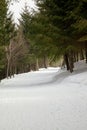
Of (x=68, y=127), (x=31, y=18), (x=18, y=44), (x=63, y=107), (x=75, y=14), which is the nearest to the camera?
(x=68, y=127)

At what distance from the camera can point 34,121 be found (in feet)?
27.9

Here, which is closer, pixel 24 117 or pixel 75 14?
pixel 24 117

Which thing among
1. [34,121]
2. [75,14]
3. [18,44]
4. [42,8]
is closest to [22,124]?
[34,121]

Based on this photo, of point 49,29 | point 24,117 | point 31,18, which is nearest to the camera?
point 24,117

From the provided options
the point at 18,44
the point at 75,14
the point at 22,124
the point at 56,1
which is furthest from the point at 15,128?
the point at 18,44

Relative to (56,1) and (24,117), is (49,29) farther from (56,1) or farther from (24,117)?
(24,117)

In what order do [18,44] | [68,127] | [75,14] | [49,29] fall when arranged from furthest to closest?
1. [18,44]
2. [49,29]
3. [75,14]
4. [68,127]

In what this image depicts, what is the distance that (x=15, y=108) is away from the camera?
36.5ft

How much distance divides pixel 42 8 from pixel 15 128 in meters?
22.2

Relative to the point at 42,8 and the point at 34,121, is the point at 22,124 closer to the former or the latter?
the point at 34,121

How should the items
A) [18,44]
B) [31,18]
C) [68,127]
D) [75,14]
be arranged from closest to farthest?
[68,127] → [75,14] → [31,18] → [18,44]

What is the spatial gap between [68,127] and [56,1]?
792 inches

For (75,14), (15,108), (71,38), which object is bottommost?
(15,108)

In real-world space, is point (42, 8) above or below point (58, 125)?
above
